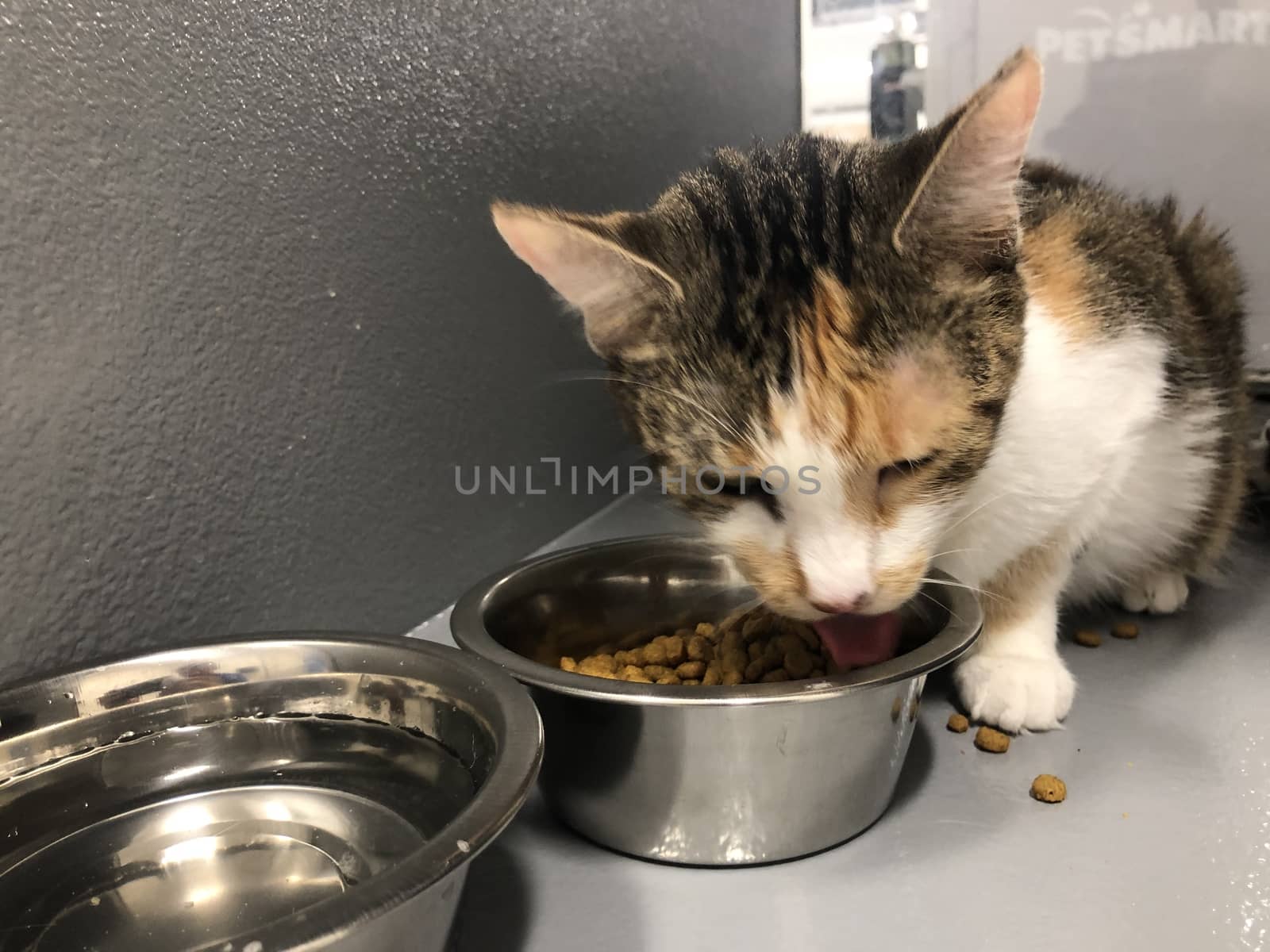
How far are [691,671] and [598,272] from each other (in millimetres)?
426

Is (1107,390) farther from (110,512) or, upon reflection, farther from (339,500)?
(110,512)

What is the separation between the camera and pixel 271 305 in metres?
0.94

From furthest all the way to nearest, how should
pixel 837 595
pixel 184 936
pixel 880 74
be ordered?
pixel 880 74
pixel 837 595
pixel 184 936

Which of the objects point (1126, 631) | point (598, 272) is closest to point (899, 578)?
point (598, 272)

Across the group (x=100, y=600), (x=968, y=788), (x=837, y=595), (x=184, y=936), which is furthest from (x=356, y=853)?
(x=968, y=788)

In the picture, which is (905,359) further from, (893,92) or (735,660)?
(893,92)

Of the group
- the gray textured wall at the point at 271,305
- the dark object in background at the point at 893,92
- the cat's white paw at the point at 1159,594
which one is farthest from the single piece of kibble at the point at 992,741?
the dark object in background at the point at 893,92

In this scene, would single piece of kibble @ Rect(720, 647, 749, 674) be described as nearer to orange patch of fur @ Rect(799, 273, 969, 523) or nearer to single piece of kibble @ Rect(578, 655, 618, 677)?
single piece of kibble @ Rect(578, 655, 618, 677)

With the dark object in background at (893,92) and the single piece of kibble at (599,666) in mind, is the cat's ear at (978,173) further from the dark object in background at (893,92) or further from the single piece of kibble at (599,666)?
the dark object in background at (893,92)

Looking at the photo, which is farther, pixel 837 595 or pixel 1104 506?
pixel 1104 506

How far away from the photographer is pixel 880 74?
2.16m

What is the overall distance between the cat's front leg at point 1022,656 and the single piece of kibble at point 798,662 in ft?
0.68

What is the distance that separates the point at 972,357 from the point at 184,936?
30.8 inches

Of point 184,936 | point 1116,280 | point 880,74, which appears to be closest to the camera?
point 184,936
